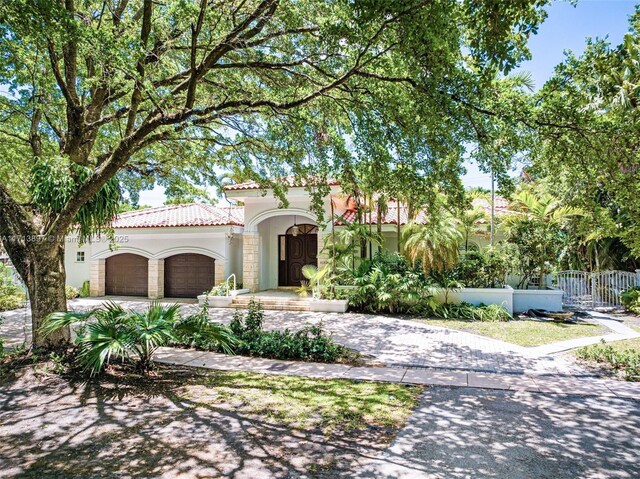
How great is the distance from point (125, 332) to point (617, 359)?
30.6ft

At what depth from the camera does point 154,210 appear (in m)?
21.3

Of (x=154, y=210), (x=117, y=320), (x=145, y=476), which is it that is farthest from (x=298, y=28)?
(x=154, y=210)

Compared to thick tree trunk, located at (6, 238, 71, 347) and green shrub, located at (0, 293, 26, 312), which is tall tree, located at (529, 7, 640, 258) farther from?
green shrub, located at (0, 293, 26, 312)

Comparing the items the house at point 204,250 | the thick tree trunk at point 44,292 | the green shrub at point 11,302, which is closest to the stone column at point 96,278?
the house at point 204,250

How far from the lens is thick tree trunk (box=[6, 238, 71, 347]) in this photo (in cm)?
749

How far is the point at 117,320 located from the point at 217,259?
1096cm

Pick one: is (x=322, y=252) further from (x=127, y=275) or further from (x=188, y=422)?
(x=188, y=422)

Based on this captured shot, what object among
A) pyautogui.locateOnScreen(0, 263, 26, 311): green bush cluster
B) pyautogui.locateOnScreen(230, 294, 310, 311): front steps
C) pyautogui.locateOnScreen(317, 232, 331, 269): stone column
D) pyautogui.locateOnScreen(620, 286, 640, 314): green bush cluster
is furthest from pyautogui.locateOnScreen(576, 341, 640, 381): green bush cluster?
pyautogui.locateOnScreen(0, 263, 26, 311): green bush cluster

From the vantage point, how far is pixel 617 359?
25.9 ft

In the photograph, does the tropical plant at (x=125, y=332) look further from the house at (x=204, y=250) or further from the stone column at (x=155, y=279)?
the stone column at (x=155, y=279)

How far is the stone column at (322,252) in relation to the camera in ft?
54.1

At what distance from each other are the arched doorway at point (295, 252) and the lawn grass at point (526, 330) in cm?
723

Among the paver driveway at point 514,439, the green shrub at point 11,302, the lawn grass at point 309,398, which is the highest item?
the green shrub at point 11,302

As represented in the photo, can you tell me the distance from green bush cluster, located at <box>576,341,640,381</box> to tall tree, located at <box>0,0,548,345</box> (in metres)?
4.98
